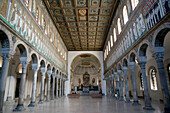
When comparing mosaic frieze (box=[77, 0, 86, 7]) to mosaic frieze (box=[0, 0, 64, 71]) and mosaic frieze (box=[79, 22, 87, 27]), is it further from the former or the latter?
mosaic frieze (box=[0, 0, 64, 71])

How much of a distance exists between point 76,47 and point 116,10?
16.2 meters

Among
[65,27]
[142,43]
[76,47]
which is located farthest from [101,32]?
[142,43]

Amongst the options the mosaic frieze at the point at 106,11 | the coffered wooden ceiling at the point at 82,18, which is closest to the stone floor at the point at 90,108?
the coffered wooden ceiling at the point at 82,18

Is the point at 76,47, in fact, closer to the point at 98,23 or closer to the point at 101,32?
the point at 101,32

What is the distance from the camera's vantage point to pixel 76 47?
31.1m

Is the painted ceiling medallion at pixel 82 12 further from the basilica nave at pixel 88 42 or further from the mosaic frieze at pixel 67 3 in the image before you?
the mosaic frieze at pixel 67 3

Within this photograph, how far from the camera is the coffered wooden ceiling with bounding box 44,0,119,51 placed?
52.1ft

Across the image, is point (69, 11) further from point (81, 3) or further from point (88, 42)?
point (88, 42)

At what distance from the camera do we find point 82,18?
19.1 m

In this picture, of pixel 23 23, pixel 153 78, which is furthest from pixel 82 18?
pixel 153 78

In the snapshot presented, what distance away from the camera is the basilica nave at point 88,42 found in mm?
7582

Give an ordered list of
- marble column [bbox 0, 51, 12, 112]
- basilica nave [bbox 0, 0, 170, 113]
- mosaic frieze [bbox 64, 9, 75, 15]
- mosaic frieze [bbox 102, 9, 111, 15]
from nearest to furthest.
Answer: marble column [bbox 0, 51, 12, 112]
basilica nave [bbox 0, 0, 170, 113]
mosaic frieze [bbox 64, 9, 75, 15]
mosaic frieze [bbox 102, 9, 111, 15]

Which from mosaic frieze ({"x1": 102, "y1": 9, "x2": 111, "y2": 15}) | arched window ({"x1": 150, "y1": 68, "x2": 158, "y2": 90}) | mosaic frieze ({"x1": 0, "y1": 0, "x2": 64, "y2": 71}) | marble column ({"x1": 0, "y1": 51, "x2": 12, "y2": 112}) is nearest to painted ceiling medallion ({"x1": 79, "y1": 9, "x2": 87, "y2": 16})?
mosaic frieze ({"x1": 102, "y1": 9, "x2": 111, "y2": 15})

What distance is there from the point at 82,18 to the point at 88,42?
9.50m
